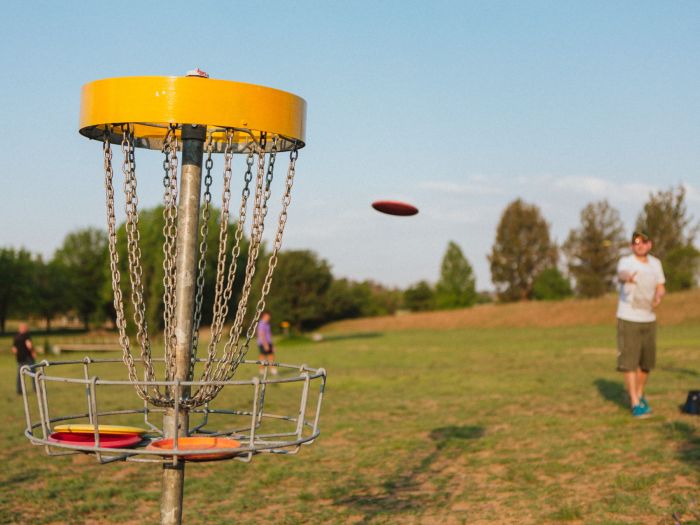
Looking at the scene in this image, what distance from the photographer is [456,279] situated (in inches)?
4419

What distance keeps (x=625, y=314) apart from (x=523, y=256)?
93.0m

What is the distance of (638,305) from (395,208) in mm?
7633

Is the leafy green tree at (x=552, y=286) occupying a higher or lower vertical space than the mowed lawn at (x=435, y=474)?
higher

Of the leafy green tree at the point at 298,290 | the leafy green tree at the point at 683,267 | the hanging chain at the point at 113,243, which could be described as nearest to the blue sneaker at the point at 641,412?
the hanging chain at the point at 113,243

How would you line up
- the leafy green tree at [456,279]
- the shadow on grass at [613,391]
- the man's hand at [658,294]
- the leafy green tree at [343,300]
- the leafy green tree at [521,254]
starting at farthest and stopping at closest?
the leafy green tree at [456,279]
the leafy green tree at [521,254]
the leafy green tree at [343,300]
the shadow on grass at [613,391]
the man's hand at [658,294]

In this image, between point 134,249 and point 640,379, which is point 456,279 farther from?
point 134,249

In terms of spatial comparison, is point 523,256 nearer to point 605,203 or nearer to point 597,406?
point 605,203

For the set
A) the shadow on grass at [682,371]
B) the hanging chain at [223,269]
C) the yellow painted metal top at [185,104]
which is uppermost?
the yellow painted metal top at [185,104]

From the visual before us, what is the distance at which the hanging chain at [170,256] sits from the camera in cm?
324

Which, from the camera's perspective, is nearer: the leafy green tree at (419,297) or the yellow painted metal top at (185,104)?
the yellow painted metal top at (185,104)

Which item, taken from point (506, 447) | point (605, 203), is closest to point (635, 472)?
point (506, 447)

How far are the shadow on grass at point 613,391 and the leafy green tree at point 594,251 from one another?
74.8m

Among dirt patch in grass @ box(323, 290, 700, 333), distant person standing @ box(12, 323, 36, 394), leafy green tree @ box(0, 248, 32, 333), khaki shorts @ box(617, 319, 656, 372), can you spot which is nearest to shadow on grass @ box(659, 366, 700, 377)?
khaki shorts @ box(617, 319, 656, 372)

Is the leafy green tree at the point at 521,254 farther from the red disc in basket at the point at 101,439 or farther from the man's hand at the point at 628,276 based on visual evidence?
the red disc in basket at the point at 101,439
